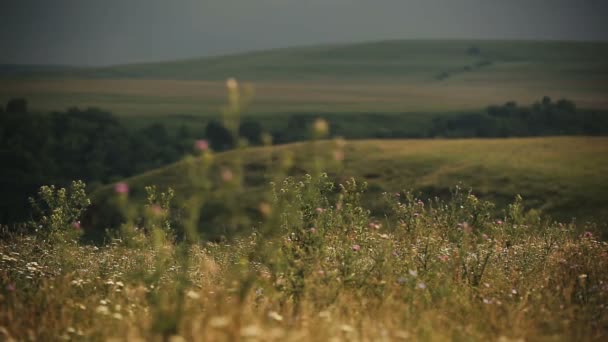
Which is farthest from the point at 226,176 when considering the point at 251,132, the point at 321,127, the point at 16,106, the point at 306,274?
the point at 251,132

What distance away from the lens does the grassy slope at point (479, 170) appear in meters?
42.4

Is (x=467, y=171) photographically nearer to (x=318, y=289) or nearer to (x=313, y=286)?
(x=318, y=289)

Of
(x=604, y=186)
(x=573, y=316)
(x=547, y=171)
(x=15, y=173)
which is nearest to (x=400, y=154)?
(x=547, y=171)

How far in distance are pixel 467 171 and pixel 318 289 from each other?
43134 mm

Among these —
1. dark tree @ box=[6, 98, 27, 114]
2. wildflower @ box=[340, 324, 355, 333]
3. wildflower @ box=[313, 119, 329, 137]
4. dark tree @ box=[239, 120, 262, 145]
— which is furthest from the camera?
dark tree @ box=[239, 120, 262, 145]

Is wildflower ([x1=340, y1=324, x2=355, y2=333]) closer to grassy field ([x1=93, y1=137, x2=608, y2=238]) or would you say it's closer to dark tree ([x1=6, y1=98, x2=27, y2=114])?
grassy field ([x1=93, y1=137, x2=608, y2=238])

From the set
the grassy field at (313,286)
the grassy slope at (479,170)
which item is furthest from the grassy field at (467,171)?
the grassy field at (313,286)

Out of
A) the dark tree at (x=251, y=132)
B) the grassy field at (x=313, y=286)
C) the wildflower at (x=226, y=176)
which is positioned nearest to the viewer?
the wildflower at (x=226, y=176)

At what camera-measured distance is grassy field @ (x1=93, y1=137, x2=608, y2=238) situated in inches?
1668

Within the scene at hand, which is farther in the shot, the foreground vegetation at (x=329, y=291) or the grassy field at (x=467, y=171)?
the grassy field at (x=467, y=171)

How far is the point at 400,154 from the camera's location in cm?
5759

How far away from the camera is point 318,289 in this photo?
343 inches

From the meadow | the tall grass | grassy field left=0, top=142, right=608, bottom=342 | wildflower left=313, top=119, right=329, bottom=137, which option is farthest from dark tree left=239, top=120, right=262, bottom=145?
wildflower left=313, top=119, right=329, bottom=137

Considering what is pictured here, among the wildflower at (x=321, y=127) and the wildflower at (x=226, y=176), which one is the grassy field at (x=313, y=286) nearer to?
the wildflower at (x=226, y=176)
